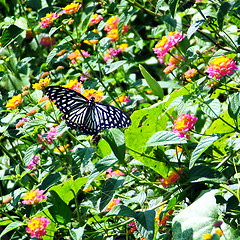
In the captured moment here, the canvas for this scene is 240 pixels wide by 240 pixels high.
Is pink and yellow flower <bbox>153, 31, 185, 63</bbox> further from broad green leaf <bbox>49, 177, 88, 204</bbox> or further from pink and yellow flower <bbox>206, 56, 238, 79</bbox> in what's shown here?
broad green leaf <bbox>49, 177, 88, 204</bbox>

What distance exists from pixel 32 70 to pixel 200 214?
2.24 meters

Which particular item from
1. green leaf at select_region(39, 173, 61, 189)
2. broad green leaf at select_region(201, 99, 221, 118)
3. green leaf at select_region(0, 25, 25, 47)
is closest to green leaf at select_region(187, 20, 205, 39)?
broad green leaf at select_region(201, 99, 221, 118)

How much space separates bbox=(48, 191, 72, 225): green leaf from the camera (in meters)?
2.06

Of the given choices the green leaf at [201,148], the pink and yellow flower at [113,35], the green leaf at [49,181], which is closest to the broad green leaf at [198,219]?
the green leaf at [201,148]

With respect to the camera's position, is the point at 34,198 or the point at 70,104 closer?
the point at 34,198

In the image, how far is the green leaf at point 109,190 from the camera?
6.13 ft

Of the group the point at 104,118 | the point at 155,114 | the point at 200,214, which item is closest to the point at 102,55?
the point at 104,118

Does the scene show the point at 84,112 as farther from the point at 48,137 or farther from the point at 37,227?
the point at 37,227

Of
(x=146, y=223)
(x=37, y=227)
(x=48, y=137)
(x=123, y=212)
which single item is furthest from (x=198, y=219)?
(x=48, y=137)

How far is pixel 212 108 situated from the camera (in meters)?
1.80

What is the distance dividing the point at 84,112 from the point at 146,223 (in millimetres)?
912

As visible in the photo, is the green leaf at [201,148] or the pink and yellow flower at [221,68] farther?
the pink and yellow flower at [221,68]

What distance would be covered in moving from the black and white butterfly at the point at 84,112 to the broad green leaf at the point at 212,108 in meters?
0.41

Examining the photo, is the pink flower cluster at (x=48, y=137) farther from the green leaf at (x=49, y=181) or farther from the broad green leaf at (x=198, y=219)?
the broad green leaf at (x=198, y=219)
